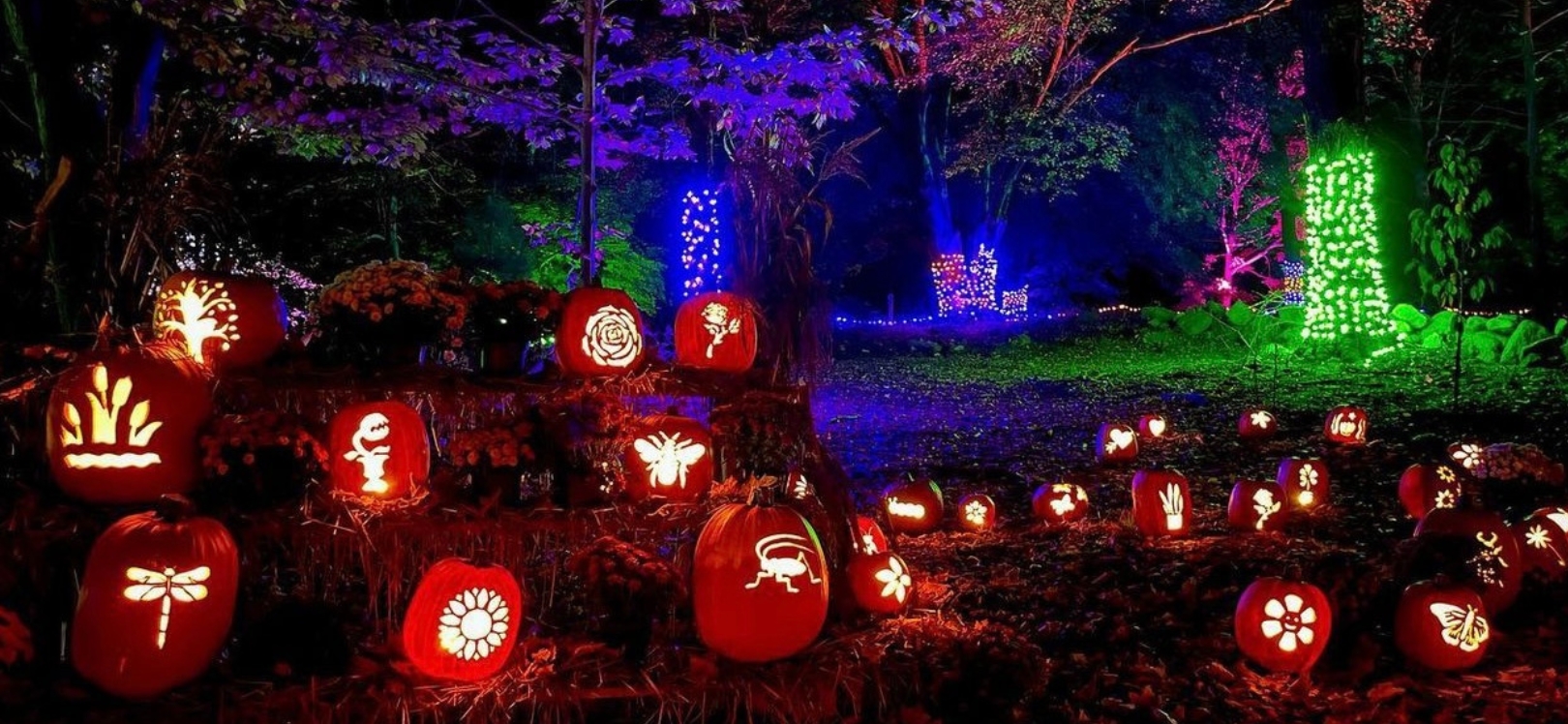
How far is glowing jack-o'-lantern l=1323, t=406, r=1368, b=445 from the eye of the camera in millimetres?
A: 8398

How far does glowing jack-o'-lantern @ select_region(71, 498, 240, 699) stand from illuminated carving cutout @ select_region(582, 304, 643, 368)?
1.65 metres

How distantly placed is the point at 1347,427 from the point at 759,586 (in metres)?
6.79

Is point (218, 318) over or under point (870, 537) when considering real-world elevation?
over

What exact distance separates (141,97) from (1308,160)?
45.8ft

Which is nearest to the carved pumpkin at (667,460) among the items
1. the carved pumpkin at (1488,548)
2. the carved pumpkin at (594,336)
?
the carved pumpkin at (594,336)

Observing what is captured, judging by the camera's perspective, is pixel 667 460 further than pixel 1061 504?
No

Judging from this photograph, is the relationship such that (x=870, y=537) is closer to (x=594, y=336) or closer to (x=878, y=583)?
(x=878, y=583)

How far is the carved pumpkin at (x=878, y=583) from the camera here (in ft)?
14.5

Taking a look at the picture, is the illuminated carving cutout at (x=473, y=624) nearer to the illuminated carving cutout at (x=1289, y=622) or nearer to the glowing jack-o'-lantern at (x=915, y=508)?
the illuminated carving cutout at (x=1289, y=622)

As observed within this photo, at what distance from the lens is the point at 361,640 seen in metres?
4.05

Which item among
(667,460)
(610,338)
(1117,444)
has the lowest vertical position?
(1117,444)

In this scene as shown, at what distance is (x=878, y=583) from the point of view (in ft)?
14.6

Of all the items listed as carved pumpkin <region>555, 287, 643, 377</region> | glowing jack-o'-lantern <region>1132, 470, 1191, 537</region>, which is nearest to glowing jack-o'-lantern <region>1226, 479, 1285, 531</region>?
glowing jack-o'-lantern <region>1132, 470, 1191, 537</region>

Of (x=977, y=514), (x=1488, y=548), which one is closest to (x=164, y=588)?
(x=977, y=514)
